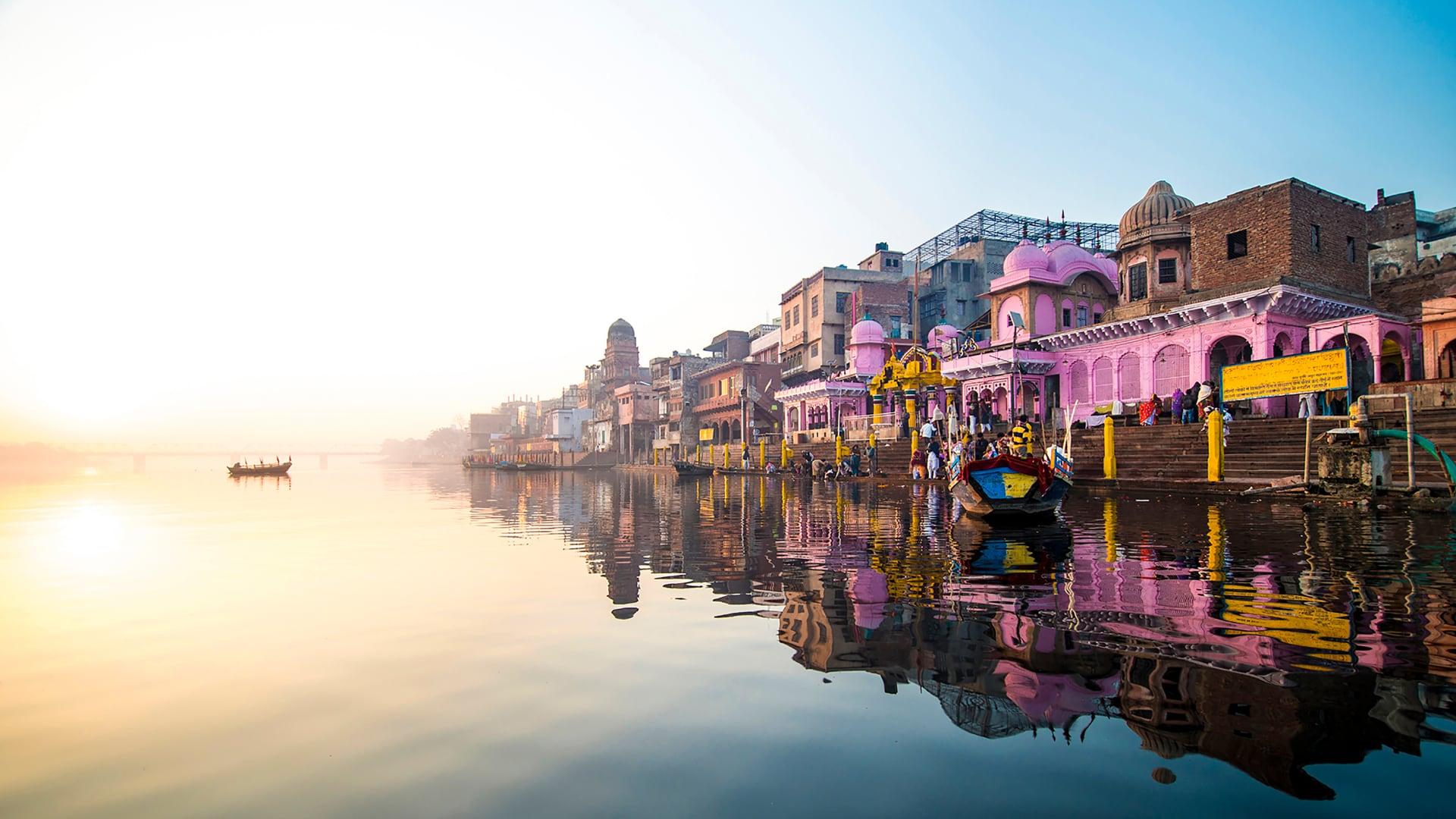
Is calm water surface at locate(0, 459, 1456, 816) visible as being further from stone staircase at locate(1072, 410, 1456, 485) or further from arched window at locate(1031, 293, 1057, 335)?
arched window at locate(1031, 293, 1057, 335)

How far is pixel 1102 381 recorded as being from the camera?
32.3 m

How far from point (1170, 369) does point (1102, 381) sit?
3.19 meters

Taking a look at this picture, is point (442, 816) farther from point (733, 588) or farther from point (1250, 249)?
point (1250, 249)

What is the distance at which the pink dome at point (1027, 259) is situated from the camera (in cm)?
3628

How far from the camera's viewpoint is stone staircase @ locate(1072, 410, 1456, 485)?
58.0ft

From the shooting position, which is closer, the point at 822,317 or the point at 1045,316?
the point at 1045,316

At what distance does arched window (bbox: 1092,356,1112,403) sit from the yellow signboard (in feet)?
29.7

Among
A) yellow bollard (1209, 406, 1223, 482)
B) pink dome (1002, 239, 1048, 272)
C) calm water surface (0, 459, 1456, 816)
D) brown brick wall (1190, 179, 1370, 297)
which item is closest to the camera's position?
calm water surface (0, 459, 1456, 816)

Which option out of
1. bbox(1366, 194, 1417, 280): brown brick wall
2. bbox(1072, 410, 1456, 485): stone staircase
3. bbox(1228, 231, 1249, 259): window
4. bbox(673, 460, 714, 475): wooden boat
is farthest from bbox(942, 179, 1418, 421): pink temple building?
bbox(673, 460, 714, 475): wooden boat

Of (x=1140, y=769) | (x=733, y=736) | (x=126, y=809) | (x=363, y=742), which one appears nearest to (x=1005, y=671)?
(x=1140, y=769)

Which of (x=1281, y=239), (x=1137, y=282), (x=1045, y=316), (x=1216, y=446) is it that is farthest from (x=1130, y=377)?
(x=1216, y=446)

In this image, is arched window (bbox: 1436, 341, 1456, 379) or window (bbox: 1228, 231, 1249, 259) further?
window (bbox: 1228, 231, 1249, 259)

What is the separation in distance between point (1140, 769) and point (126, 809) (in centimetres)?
516

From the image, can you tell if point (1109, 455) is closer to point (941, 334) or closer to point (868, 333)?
point (941, 334)
